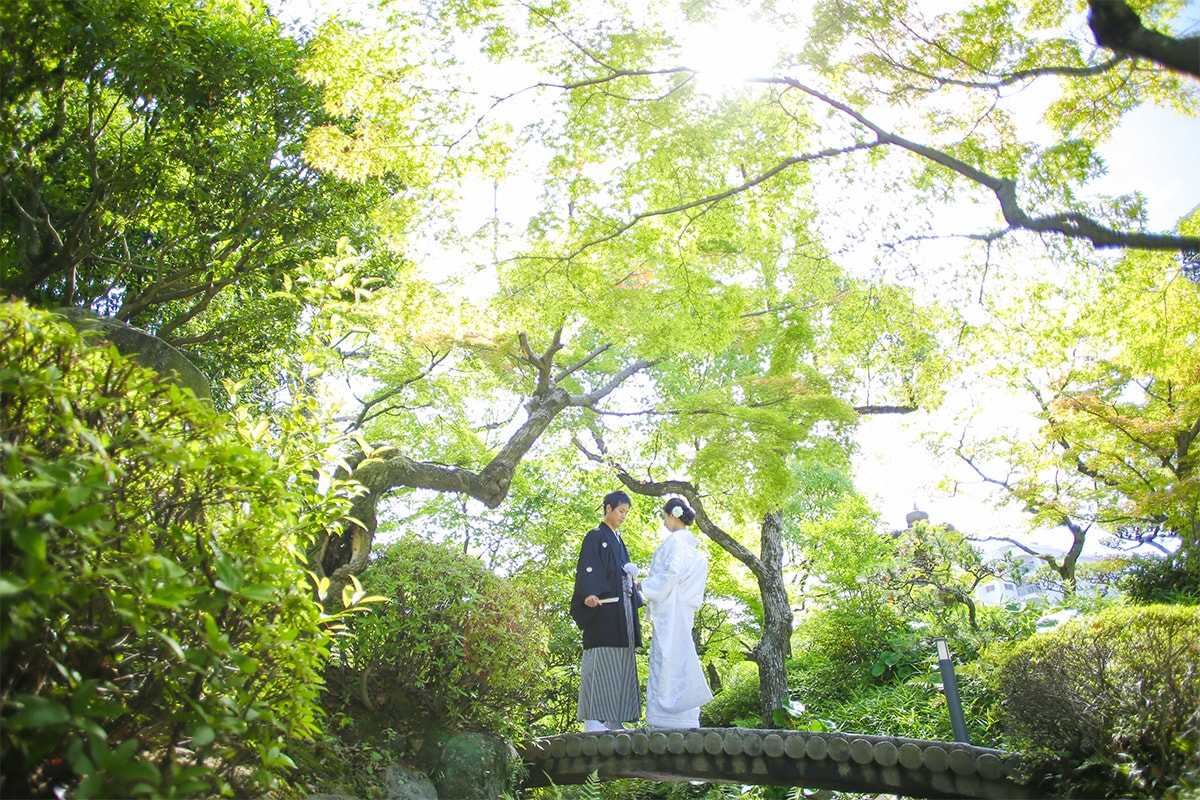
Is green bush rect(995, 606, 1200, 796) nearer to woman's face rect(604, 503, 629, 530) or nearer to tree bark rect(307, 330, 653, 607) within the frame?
woman's face rect(604, 503, 629, 530)

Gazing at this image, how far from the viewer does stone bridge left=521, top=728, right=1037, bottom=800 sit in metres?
4.29

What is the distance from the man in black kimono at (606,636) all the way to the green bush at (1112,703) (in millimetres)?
2772

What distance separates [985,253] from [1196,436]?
14.0ft

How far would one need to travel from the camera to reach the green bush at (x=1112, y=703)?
300 centimetres

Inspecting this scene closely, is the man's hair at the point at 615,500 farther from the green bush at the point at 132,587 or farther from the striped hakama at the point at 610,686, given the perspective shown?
the green bush at the point at 132,587

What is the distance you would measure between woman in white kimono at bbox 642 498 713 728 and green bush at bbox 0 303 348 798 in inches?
150

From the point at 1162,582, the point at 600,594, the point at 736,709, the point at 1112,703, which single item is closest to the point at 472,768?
the point at 600,594

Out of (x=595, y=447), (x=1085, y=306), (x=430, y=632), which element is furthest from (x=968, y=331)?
(x=595, y=447)

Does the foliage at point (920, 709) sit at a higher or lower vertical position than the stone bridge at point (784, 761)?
higher

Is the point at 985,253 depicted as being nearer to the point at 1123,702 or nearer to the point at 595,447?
the point at 1123,702

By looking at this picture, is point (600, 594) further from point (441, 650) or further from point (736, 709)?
point (736, 709)

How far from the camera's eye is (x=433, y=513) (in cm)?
1089

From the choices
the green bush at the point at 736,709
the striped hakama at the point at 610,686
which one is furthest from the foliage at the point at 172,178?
the green bush at the point at 736,709

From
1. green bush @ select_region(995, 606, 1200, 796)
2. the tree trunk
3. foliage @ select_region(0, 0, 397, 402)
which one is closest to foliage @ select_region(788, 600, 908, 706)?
the tree trunk
